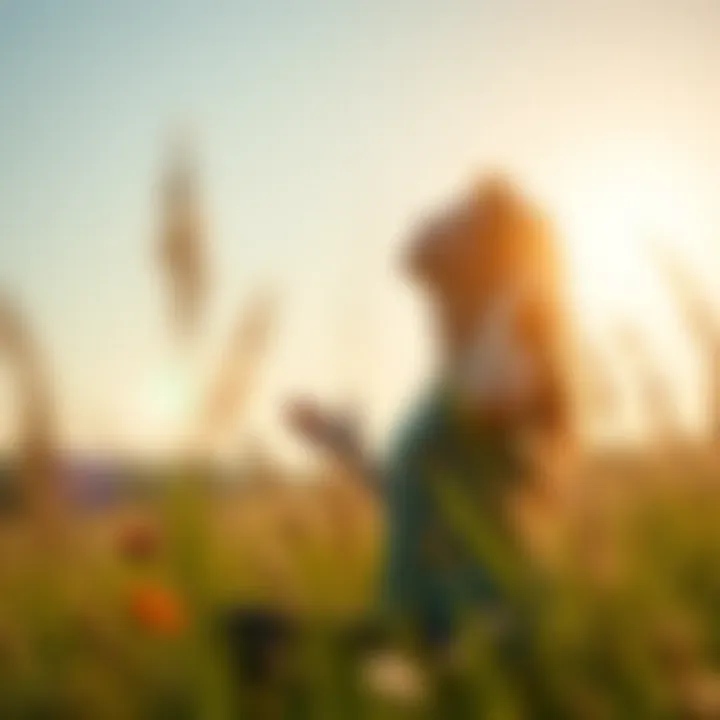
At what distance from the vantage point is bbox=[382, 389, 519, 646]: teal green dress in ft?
2.86

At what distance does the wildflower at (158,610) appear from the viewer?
85 centimetres

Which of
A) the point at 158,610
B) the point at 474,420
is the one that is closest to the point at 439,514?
the point at 474,420

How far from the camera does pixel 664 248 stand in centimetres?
96

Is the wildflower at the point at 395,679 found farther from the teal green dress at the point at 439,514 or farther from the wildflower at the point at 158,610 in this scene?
the wildflower at the point at 158,610

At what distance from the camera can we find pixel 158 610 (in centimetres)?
85

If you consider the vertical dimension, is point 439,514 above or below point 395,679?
above

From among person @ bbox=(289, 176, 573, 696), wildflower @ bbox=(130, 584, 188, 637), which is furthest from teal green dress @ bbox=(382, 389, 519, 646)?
wildflower @ bbox=(130, 584, 188, 637)

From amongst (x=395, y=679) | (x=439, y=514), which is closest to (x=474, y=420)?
(x=439, y=514)

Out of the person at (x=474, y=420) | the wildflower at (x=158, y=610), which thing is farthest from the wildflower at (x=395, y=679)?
the wildflower at (x=158, y=610)

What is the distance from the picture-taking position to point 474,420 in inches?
35.4

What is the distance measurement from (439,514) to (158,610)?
0.66 ft

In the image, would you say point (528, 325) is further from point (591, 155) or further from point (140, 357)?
point (140, 357)

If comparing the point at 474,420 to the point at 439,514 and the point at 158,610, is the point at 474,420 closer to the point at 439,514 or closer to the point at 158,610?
the point at 439,514

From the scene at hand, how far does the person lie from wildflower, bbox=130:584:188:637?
0.45ft
